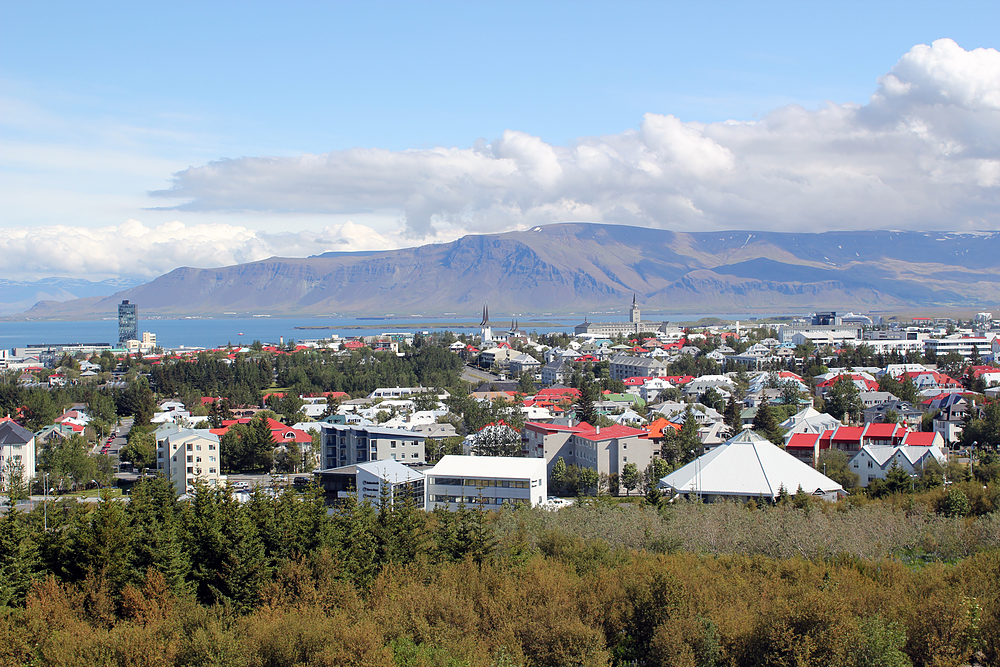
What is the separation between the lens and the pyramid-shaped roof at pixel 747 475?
73.7ft

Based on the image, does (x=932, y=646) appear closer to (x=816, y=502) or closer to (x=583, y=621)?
(x=583, y=621)

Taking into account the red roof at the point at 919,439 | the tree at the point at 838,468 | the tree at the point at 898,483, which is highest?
the red roof at the point at 919,439

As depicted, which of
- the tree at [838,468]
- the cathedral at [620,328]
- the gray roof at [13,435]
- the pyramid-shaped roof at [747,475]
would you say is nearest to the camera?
the pyramid-shaped roof at [747,475]

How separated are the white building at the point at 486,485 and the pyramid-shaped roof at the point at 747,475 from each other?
3.73 meters

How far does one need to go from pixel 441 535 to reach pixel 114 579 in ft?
17.7

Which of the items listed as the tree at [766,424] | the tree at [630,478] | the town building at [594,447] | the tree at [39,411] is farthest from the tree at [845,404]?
the tree at [39,411]

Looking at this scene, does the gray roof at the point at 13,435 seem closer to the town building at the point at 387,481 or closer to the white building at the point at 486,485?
the town building at the point at 387,481

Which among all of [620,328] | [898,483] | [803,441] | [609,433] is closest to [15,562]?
[609,433]

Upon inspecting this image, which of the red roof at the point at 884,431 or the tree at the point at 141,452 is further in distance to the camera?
the red roof at the point at 884,431

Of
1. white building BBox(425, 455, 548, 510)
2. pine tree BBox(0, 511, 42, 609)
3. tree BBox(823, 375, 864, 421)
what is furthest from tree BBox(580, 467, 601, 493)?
tree BBox(823, 375, 864, 421)

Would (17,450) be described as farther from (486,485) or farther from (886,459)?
(886,459)

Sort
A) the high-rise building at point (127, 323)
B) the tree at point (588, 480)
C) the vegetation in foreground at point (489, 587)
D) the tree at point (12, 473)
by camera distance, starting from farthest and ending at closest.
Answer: the high-rise building at point (127, 323)
the tree at point (12, 473)
the tree at point (588, 480)
the vegetation in foreground at point (489, 587)

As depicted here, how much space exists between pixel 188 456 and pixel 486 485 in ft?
34.3

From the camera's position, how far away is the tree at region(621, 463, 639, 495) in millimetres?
25719
